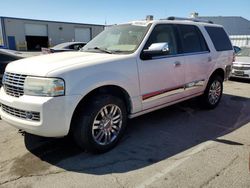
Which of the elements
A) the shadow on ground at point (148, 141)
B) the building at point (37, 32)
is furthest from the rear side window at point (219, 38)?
the building at point (37, 32)

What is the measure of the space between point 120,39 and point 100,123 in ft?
5.45

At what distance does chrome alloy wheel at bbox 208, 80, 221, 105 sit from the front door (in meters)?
1.35

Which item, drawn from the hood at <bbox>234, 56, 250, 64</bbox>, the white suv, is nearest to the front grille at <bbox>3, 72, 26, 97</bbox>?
the white suv

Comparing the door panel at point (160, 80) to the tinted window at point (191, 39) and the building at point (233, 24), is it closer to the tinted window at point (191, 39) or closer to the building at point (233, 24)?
the tinted window at point (191, 39)

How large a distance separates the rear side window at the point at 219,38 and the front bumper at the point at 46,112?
3.90 metres

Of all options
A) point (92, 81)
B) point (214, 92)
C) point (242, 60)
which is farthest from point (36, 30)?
point (92, 81)

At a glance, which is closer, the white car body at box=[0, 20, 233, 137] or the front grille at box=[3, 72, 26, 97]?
the white car body at box=[0, 20, 233, 137]

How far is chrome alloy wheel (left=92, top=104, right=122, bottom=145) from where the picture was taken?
140 inches

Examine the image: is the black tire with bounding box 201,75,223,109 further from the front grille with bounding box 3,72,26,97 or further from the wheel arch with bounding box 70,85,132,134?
the front grille with bounding box 3,72,26,97

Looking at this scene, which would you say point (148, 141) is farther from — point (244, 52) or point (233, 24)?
point (233, 24)

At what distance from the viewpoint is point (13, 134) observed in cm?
434

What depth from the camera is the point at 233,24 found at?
1554 inches

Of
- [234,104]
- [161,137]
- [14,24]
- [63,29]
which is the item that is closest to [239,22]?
[63,29]

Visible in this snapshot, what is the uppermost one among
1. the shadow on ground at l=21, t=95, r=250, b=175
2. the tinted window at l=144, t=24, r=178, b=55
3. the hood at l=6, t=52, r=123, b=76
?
the tinted window at l=144, t=24, r=178, b=55
